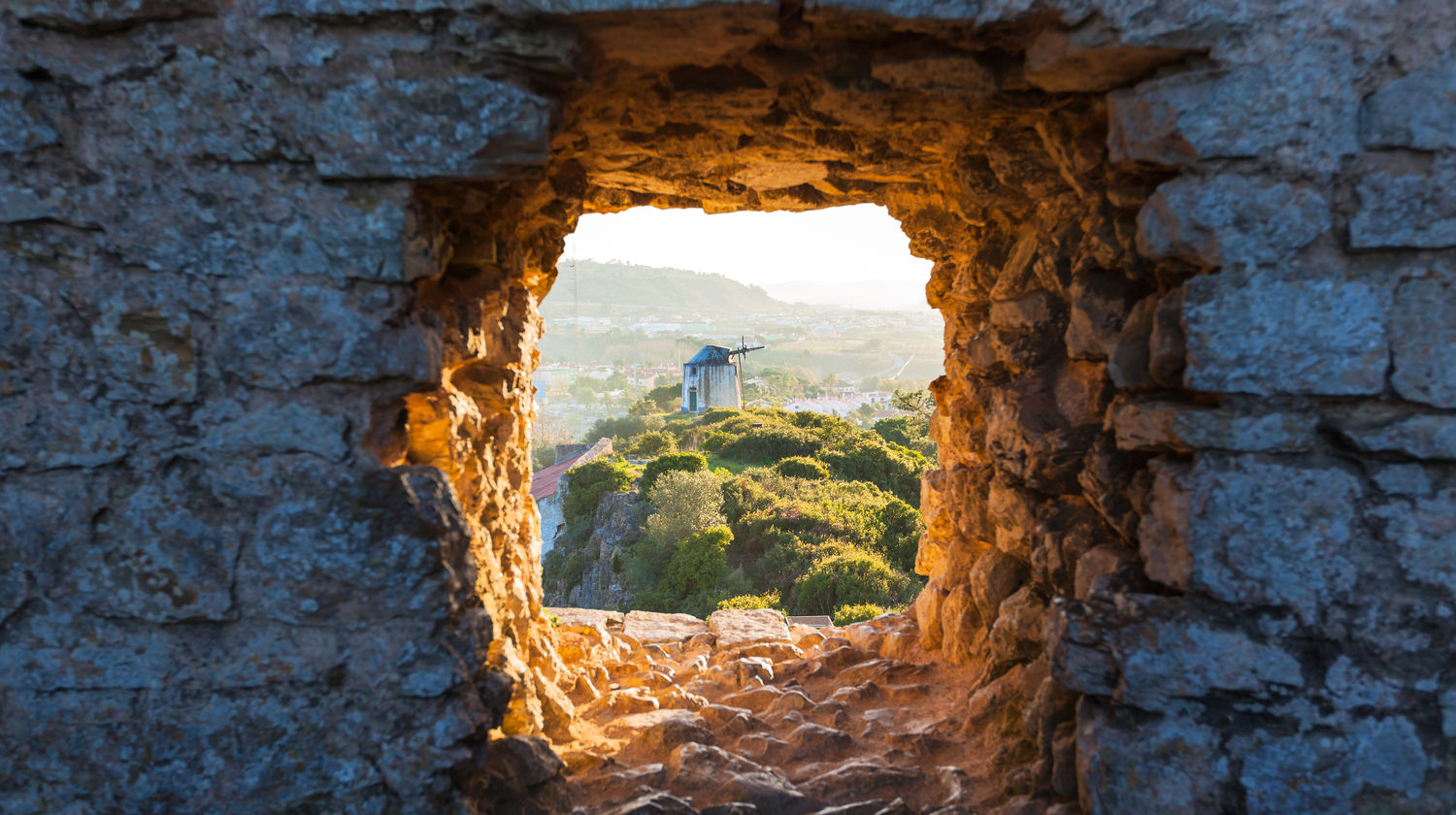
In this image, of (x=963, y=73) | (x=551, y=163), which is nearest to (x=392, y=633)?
(x=551, y=163)

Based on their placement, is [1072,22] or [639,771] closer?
[1072,22]

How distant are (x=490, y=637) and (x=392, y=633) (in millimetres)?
278

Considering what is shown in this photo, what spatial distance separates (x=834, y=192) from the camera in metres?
3.64

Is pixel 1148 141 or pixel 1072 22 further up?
pixel 1072 22

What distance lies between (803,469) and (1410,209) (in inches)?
617

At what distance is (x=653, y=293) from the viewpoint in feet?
276

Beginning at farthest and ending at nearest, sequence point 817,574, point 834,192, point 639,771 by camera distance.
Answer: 1. point 817,574
2. point 834,192
3. point 639,771

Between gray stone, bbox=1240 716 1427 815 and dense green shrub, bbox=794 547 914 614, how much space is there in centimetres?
814

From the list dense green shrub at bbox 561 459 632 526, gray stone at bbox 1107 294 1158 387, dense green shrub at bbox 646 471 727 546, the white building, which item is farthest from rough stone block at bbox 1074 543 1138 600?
the white building

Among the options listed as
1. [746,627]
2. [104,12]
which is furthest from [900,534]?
[104,12]

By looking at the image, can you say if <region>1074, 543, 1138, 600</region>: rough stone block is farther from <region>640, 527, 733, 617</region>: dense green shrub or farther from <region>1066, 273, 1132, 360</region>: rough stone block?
<region>640, 527, 733, 617</region>: dense green shrub

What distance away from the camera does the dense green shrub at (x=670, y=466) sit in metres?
15.4

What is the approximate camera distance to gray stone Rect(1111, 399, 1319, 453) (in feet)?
6.61

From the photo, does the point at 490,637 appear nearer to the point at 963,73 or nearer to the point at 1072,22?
the point at 963,73
